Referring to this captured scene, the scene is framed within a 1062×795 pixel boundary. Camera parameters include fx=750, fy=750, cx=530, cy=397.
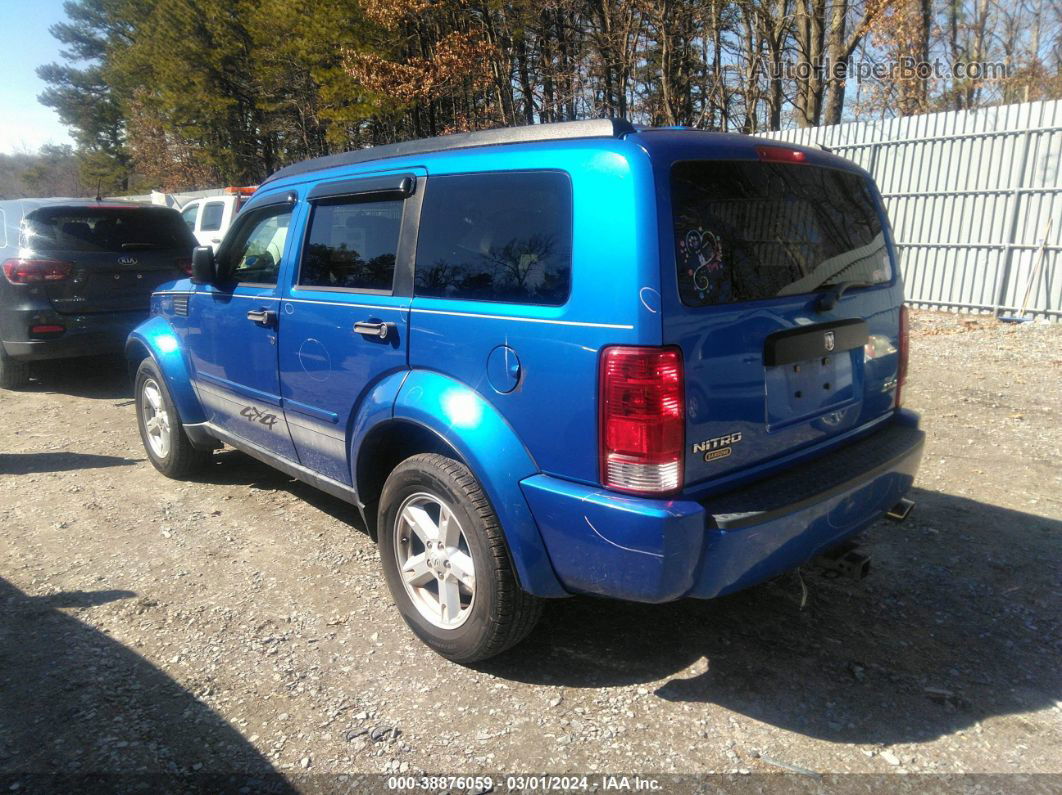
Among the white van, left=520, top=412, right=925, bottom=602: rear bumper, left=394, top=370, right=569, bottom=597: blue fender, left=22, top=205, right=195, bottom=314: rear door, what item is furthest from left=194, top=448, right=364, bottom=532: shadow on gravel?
the white van

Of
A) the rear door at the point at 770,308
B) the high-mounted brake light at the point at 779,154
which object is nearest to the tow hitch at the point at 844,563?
the rear door at the point at 770,308

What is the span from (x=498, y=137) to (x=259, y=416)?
83.8 inches

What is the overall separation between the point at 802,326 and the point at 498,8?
61.7ft

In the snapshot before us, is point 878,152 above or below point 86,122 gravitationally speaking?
below

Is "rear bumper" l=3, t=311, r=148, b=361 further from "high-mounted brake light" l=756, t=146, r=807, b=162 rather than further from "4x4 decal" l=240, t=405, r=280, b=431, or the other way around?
"high-mounted brake light" l=756, t=146, r=807, b=162

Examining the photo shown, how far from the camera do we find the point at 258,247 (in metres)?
4.16

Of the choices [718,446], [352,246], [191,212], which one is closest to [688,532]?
[718,446]

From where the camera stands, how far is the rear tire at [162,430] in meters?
4.95

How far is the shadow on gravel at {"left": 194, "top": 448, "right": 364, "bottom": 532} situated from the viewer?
459 cm

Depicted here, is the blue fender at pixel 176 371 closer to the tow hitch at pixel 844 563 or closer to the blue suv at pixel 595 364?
the blue suv at pixel 595 364

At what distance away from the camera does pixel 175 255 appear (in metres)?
7.84

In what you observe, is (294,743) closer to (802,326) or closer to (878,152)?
(802,326)

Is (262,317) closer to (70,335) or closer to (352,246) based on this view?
(352,246)

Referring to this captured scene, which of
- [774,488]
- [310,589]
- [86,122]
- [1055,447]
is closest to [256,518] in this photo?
[310,589]
